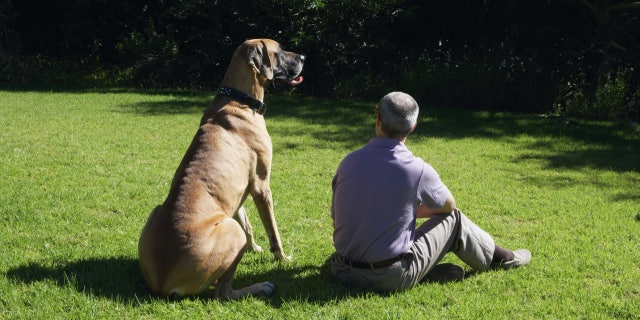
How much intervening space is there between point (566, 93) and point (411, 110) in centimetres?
982

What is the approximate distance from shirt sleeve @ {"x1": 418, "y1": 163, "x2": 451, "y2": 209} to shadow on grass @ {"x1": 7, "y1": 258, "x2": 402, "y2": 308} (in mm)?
693

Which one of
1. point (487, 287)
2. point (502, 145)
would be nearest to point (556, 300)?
point (487, 287)

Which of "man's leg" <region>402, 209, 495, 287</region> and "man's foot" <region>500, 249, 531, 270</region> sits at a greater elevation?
"man's leg" <region>402, 209, 495, 287</region>

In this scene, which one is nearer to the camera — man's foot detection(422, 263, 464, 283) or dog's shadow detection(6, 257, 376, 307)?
dog's shadow detection(6, 257, 376, 307)

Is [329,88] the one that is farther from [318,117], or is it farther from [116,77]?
[116,77]

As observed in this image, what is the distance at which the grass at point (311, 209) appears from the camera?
12.5ft

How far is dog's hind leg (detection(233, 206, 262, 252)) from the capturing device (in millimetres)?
4577

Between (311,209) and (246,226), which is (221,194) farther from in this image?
(311,209)

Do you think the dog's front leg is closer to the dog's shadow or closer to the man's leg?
the dog's shadow

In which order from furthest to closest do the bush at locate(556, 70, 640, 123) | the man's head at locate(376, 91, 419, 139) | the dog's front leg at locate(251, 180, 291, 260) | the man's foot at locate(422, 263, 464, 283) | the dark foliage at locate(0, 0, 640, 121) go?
the dark foliage at locate(0, 0, 640, 121) → the bush at locate(556, 70, 640, 123) → the dog's front leg at locate(251, 180, 291, 260) → the man's foot at locate(422, 263, 464, 283) → the man's head at locate(376, 91, 419, 139)

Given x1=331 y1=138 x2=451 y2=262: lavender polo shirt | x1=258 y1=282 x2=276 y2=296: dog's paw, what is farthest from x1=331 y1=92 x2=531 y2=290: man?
x1=258 y1=282 x2=276 y2=296: dog's paw

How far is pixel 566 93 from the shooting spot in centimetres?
1249

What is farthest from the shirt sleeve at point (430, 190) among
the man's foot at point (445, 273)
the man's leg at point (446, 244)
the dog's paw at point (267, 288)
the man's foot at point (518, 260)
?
the dog's paw at point (267, 288)

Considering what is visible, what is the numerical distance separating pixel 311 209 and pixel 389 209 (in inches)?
87.8
